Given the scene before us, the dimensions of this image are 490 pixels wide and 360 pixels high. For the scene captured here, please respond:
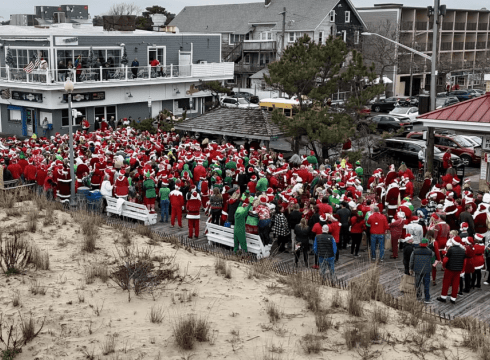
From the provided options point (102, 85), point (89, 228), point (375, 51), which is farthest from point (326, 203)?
point (375, 51)

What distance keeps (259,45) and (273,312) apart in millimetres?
54980

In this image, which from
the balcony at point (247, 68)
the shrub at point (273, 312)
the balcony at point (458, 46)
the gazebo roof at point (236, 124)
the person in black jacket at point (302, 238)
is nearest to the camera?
the shrub at point (273, 312)

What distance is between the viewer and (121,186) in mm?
18547

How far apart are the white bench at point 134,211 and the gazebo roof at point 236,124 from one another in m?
9.10

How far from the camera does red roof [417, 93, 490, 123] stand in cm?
1934

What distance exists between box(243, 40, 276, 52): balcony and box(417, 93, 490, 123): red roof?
4171cm

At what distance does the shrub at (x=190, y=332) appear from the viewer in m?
8.48

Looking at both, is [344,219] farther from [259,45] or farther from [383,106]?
[259,45]

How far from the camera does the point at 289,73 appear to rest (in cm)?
2459

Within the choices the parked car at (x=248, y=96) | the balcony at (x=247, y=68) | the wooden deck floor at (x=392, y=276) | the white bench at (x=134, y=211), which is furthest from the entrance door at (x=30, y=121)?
the balcony at (x=247, y=68)

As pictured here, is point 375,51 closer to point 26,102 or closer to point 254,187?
point 26,102

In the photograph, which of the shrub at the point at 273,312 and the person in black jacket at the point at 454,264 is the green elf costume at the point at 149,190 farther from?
the person in black jacket at the point at 454,264

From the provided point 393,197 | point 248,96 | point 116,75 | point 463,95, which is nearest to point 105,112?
point 116,75

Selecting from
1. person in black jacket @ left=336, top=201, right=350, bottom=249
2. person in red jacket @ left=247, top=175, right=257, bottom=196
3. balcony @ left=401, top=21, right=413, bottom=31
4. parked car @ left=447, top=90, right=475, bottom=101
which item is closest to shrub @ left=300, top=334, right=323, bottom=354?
person in black jacket @ left=336, top=201, right=350, bottom=249
